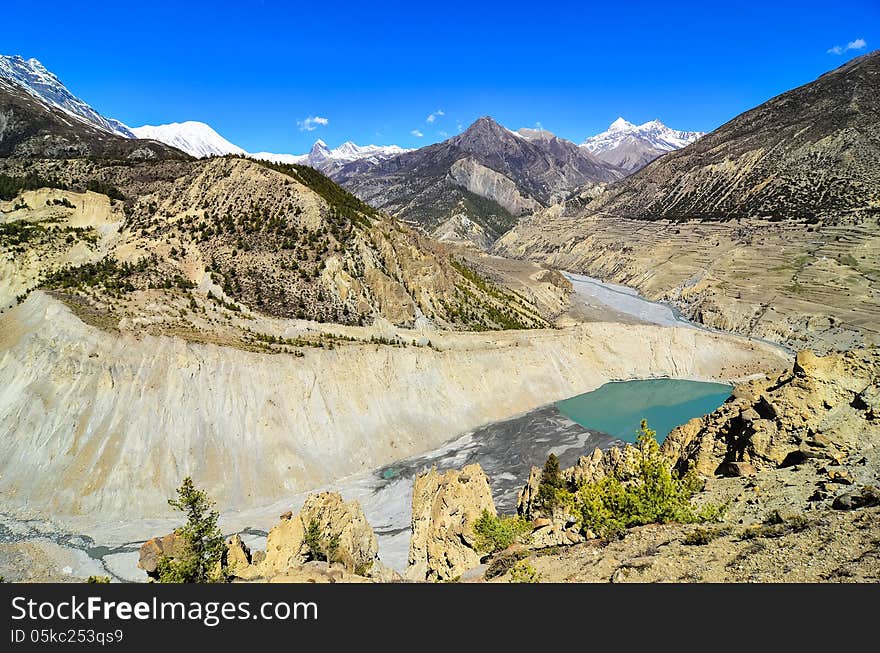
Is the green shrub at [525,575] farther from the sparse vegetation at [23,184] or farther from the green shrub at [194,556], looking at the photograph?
the sparse vegetation at [23,184]

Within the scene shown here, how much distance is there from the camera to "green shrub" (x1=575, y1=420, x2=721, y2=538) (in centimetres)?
1592

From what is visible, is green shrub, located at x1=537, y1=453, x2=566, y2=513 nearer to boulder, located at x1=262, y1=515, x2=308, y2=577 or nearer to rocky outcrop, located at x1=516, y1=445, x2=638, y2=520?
rocky outcrop, located at x1=516, y1=445, x2=638, y2=520

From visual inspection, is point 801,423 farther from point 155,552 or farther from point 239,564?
point 155,552

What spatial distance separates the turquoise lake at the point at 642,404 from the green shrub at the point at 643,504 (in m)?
26.7

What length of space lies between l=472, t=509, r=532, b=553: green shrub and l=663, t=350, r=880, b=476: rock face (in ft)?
25.0

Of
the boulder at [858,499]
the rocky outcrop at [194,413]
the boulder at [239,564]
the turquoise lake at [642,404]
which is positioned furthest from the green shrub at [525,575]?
the turquoise lake at [642,404]

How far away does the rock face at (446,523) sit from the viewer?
→ 21.3 m

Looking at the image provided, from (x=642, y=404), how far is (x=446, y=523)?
35545 mm

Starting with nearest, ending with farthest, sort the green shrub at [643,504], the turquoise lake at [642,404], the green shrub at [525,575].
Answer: the green shrub at [525,575] < the green shrub at [643,504] < the turquoise lake at [642,404]

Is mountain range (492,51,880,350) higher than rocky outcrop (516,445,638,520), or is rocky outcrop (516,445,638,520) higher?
mountain range (492,51,880,350)

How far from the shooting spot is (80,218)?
5528 centimetres

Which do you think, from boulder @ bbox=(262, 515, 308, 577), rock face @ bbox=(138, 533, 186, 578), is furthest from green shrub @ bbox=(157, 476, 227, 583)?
boulder @ bbox=(262, 515, 308, 577)

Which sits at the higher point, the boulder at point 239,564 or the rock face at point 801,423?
the rock face at point 801,423
